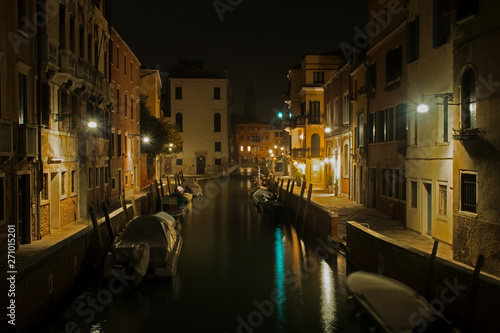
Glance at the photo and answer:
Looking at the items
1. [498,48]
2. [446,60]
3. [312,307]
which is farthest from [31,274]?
[446,60]

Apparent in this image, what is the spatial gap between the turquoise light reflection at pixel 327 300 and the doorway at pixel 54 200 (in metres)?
8.67

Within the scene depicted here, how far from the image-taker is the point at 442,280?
820 centimetres

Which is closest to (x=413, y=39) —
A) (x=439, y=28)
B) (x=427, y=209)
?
(x=439, y=28)

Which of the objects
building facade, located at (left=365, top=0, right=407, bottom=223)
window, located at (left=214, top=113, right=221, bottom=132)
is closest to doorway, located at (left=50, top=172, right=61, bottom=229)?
building facade, located at (left=365, top=0, right=407, bottom=223)

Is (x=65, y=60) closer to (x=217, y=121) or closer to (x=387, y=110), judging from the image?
(x=387, y=110)

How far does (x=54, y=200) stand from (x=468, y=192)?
12.3 m

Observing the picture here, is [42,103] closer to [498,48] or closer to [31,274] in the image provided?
[31,274]

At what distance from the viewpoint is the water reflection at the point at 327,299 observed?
9523 millimetres

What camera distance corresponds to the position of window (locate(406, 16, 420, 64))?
1396 centimetres

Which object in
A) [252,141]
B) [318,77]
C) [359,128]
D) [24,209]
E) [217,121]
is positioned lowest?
[24,209]

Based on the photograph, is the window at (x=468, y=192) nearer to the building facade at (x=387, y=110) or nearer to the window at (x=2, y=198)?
the building facade at (x=387, y=110)

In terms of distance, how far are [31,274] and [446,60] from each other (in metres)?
10.7

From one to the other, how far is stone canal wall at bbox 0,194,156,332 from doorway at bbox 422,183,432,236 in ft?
30.7

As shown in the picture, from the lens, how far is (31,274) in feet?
27.2
